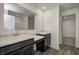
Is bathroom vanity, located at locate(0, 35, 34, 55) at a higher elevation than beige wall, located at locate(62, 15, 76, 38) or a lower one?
lower

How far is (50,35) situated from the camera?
2811 mm

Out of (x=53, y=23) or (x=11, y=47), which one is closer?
(x=11, y=47)

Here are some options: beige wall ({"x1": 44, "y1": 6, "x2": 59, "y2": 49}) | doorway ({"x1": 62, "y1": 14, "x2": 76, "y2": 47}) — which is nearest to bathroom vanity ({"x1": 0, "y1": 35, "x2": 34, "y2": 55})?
beige wall ({"x1": 44, "y1": 6, "x2": 59, "y2": 49})

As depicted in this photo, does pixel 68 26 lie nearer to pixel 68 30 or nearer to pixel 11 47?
pixel 68 30

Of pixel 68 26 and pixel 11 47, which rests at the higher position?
pixel 68 26

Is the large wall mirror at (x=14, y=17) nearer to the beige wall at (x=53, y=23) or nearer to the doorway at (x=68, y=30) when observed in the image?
the beige wall at (x=53, y=23)

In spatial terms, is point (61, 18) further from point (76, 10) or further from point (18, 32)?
point (18, 32)

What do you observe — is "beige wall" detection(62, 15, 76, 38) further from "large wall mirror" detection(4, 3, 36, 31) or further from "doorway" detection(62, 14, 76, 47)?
"large wall mirror" detection(4, 3, 36, 31)

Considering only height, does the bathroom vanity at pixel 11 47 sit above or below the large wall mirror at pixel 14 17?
below

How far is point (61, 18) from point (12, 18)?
2.88 metres

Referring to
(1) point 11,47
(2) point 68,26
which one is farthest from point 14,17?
(2) point 68,26

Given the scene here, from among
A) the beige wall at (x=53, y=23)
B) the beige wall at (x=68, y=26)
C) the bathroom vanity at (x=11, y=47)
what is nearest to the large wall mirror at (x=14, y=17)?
the bathroom vanity at (x=11, y=47)

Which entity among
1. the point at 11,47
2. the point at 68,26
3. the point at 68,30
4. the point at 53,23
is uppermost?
the point at 53,23
